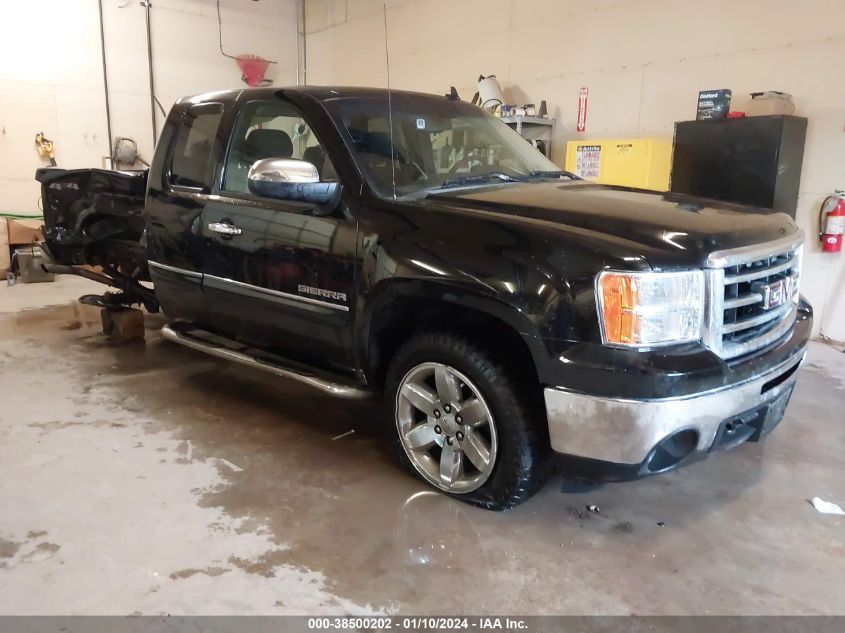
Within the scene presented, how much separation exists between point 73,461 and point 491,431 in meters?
2.03

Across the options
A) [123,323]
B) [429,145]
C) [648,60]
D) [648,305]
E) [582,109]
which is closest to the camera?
[648,305]

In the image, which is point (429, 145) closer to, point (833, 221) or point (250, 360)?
point (250, 360)

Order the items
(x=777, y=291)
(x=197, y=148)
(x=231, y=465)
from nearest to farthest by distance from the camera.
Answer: (x=777, y=291) < (x=231, y=465) < (x=197, y=148)

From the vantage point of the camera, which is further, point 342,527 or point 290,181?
point 290,181

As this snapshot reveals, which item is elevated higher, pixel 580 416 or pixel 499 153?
pixel 499 153

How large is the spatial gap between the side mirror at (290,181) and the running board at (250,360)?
83 centimetres

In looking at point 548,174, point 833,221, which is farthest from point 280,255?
point 833,221

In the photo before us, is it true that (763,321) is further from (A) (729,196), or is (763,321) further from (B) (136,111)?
(B) (136,111)

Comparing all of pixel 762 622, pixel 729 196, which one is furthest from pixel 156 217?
pixel 729 196

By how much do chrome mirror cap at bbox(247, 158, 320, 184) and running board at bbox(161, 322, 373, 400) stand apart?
92cm

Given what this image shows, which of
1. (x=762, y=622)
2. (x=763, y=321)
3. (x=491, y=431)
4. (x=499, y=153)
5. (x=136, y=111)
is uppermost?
(x=136, y=111)

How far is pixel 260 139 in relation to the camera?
3436mm

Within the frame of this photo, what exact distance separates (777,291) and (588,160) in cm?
412

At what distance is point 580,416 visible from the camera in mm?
2195
